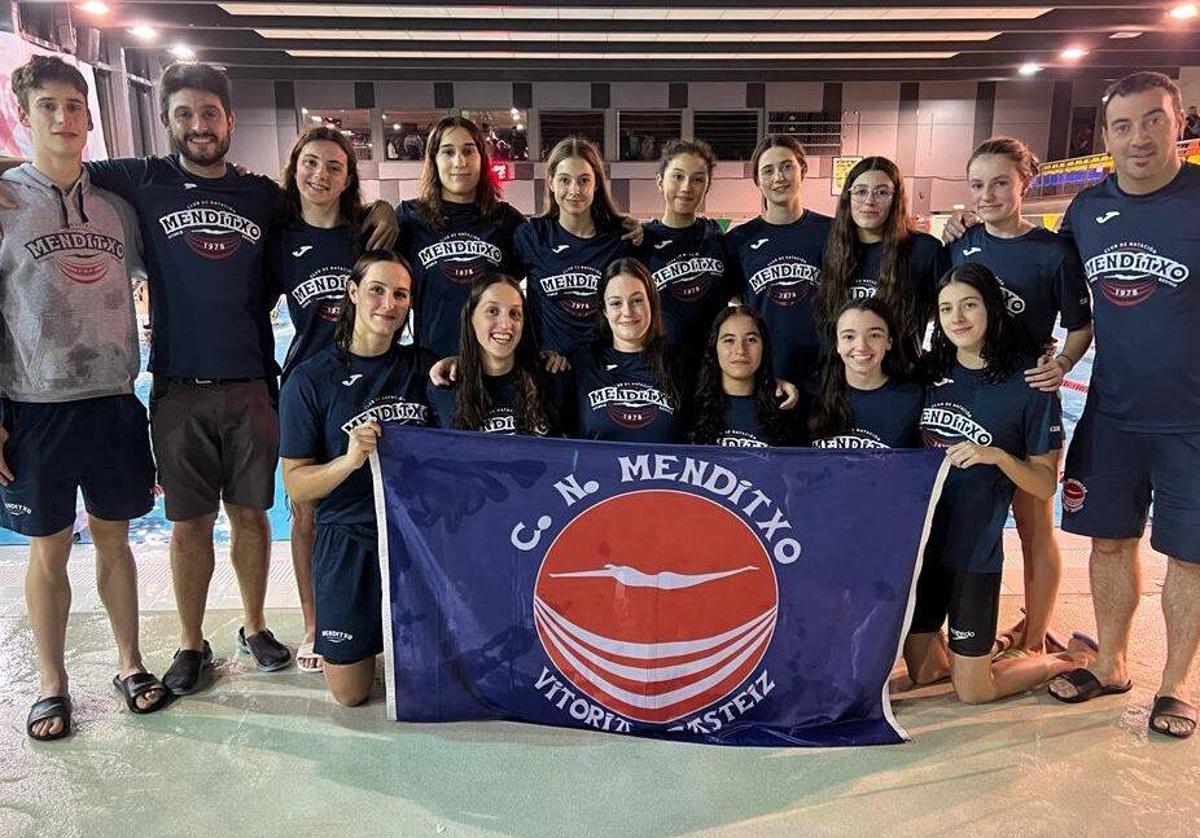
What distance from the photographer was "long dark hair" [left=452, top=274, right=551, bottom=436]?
2682 millimetres

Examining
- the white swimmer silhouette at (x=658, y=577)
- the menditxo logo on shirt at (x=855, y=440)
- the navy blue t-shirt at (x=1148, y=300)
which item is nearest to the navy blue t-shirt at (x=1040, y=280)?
the navy blue t-shirt at (x=1148, y=300)

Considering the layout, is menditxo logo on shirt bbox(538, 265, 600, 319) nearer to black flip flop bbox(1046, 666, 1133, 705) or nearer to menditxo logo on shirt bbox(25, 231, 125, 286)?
menditxo logo on shirt bbox(25, 231, 125, 286)

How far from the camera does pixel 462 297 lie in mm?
A: 3289

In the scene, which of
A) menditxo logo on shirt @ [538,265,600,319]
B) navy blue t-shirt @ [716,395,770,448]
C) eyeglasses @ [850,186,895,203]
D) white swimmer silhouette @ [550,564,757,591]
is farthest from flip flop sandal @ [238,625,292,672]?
eyeglasses @ [850,186,895,203]

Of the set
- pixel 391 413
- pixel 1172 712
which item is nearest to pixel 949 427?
pixel 1172 712

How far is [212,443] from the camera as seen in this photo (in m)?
3.00

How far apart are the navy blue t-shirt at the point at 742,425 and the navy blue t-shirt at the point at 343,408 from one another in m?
1.00

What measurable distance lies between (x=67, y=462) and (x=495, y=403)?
55.2 inches

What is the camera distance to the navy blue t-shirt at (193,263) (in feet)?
A: 9.55

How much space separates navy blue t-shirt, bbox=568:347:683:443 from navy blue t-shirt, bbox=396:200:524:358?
75 cm

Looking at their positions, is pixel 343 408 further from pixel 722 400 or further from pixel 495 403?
pixel 722 400

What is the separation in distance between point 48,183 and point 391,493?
1.50 meters

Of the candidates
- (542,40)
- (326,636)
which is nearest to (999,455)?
(326,636)

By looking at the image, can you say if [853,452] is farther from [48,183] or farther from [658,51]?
[658,51]
